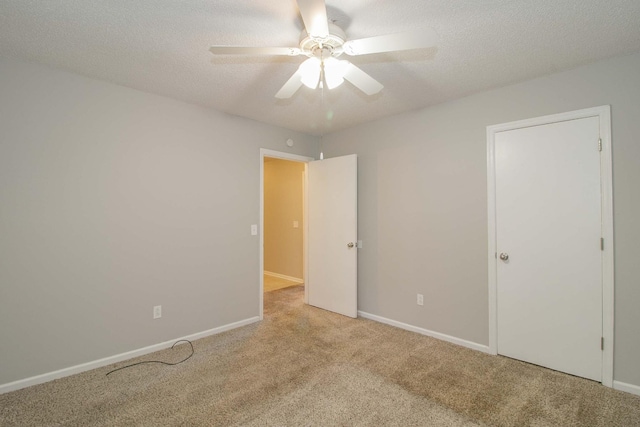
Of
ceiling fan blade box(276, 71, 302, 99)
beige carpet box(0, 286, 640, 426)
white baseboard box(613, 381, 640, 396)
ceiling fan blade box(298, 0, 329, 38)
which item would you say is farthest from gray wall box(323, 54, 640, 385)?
ceiling fan blade box(298, 0, 329, 38)

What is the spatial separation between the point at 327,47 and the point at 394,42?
0.40 metres

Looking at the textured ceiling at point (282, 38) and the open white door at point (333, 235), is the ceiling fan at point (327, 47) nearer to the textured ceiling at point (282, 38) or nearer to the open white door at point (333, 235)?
the textured ceiling at point (282, 38)

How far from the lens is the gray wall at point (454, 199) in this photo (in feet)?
6.95

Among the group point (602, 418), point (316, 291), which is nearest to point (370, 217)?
point (316, 291)

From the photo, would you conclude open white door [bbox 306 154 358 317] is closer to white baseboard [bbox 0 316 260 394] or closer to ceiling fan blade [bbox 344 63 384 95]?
white baseboard [bbox 0 316 260 394]

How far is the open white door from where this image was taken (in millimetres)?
3637

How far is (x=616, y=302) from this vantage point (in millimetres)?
2154

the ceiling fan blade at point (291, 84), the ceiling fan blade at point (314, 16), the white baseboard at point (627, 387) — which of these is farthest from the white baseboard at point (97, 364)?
the white baseboard at point (627, 387)

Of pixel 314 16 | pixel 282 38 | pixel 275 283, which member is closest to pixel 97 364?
pixel 282 38

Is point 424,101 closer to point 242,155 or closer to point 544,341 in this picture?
point 242,155

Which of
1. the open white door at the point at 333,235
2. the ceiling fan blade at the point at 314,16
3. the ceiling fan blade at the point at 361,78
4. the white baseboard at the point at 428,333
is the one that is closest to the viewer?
the ceiling fan blade at the point at 314,16

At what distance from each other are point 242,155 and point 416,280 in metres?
2.41

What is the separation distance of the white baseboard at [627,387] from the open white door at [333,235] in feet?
7.41

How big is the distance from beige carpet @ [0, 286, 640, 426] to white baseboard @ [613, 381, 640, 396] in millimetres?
62
